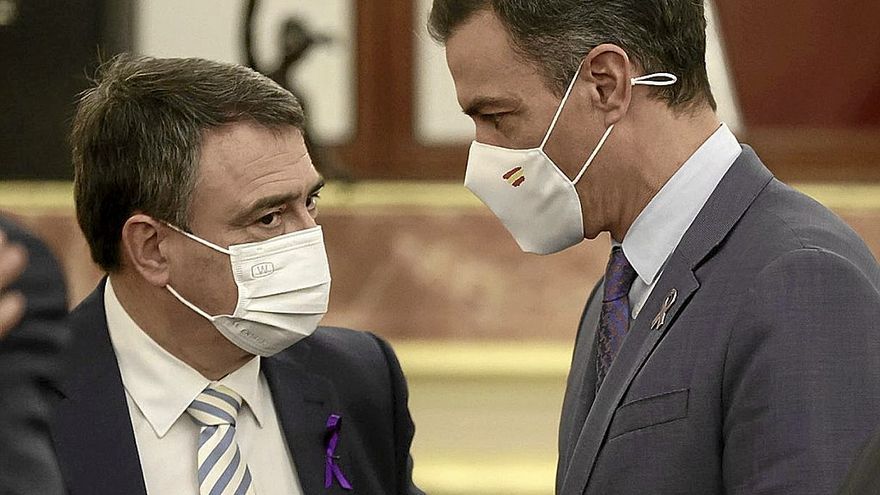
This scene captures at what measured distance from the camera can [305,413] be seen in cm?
239

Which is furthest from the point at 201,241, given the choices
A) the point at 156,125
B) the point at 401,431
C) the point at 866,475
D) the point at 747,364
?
the point at 866,475

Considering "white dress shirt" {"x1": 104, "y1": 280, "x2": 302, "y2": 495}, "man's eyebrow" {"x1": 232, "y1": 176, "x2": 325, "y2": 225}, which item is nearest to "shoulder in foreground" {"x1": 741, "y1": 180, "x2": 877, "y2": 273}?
"man's eyebrow" {"x1": 232, "y1": 176, "x2": 325, "y2": 225}

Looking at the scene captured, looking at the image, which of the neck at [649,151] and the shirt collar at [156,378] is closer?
the neck at [649,151]

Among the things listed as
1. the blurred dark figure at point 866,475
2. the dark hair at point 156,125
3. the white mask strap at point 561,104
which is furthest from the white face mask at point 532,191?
the blurred dark figure at point 866,475

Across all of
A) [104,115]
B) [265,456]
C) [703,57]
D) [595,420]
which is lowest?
[265,456]

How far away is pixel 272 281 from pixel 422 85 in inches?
97.0

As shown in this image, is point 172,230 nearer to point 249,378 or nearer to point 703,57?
point 249,378

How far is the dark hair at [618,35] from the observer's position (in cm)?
210

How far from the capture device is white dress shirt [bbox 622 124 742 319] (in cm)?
207

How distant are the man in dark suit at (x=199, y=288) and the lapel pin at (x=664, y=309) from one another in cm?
61

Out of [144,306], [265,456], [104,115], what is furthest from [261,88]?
[265,456]

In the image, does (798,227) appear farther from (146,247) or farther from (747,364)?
(146,247)

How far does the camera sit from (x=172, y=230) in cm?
236

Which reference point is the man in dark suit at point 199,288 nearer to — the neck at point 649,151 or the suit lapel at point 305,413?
the suit lapel at point 305,413
